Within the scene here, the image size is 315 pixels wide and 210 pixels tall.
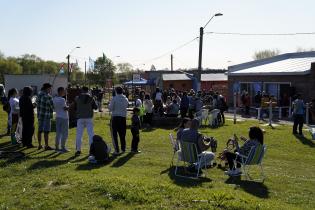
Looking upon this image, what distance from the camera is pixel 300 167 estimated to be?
12.6 metres

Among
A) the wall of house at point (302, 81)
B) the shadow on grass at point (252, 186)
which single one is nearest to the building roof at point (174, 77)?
the wall of house at point (302, 81)

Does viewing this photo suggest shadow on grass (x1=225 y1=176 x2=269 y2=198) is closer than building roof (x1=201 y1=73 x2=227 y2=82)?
Yes

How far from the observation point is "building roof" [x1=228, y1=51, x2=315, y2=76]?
32697 millimetres

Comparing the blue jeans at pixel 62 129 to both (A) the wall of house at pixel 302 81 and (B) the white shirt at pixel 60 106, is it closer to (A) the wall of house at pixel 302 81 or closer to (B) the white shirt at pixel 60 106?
(B) the white shirt at pixel 60 106

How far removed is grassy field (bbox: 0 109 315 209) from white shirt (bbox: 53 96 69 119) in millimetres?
1011

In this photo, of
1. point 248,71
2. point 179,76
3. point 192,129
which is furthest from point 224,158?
point 179,76

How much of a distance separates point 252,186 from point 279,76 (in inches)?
1000

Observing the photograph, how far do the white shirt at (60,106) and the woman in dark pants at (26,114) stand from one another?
112 centimetres

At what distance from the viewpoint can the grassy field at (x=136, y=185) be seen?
7.65 m

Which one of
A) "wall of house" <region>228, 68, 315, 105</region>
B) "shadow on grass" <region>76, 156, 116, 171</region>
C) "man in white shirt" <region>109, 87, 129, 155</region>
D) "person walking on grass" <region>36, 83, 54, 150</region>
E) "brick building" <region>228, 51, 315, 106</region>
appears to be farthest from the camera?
"brick building" <region>228, 51, 315, 106</region>

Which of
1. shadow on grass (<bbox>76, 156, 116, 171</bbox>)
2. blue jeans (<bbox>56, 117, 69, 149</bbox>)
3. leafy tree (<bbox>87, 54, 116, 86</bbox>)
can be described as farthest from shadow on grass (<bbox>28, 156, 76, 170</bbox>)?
leafy tree (<bbox>87, 54, 116, 86</bbox>)

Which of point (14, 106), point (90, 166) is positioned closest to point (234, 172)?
point (90, 166)

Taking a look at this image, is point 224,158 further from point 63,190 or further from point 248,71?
point 248,71

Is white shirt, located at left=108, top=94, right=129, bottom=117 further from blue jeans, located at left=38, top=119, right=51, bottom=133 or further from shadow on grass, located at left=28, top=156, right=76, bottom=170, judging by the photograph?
shadow on grass, located at left=28, top=156, right=76, bottom=170
